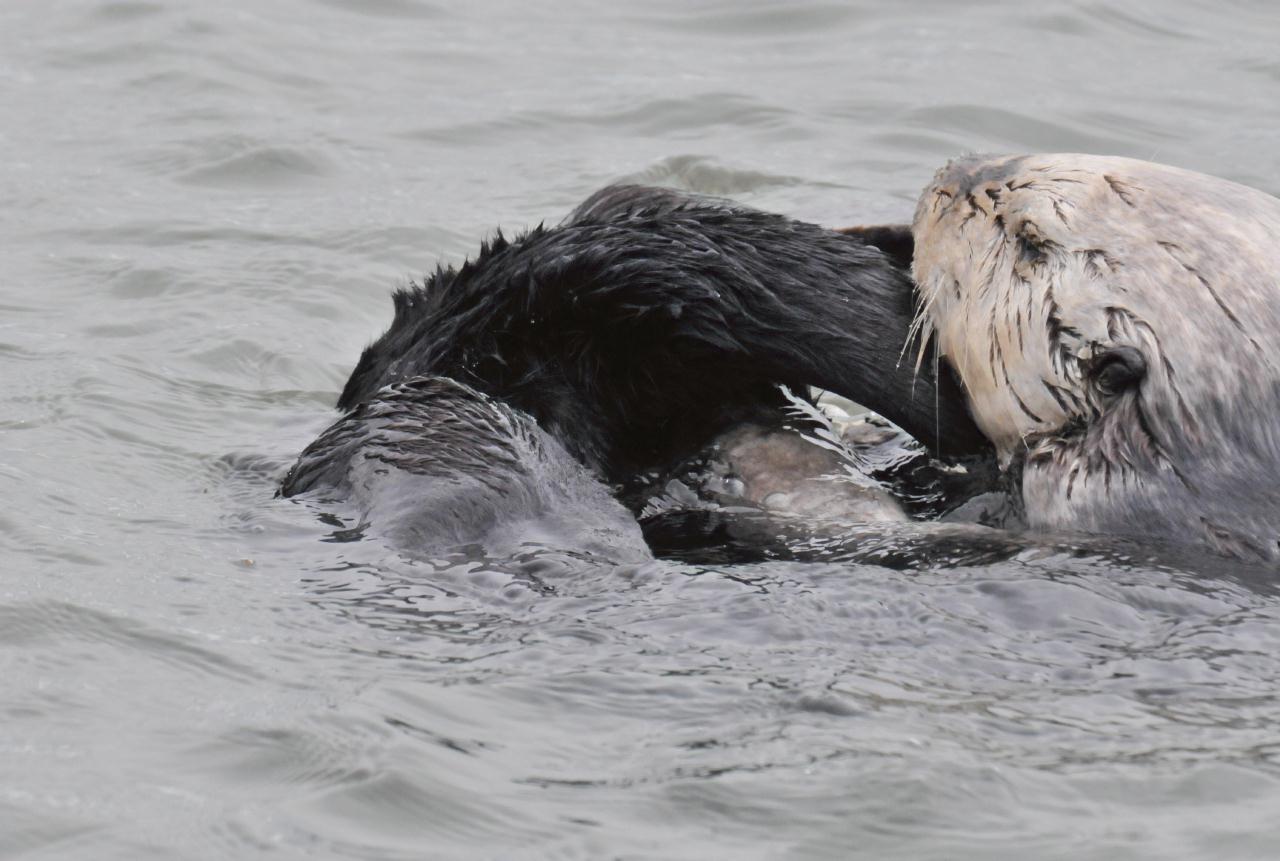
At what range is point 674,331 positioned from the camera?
3.82 metres

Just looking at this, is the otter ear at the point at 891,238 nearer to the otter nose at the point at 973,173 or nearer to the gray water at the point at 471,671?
the otter nose at the point at 973,173

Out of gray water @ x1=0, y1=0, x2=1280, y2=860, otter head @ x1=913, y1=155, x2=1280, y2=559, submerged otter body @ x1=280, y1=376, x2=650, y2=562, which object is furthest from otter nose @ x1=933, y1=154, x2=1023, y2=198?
submerged otter body @ x1=280, y1=376, x2=650, y2=562

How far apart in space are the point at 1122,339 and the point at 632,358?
101 cm

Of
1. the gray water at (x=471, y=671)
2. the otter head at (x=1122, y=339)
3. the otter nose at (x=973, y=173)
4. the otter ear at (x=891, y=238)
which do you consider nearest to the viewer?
the gray water at (x=471, y=671)

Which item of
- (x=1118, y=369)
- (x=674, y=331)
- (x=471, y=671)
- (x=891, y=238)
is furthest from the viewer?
(x=891, y=238)

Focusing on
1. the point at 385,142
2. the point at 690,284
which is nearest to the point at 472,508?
the point at 690,284

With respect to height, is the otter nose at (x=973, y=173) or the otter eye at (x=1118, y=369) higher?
the otter nose at (x=973, y=173)

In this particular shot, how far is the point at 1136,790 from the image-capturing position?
2709 millimetres

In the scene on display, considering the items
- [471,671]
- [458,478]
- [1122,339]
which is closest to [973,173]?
[1122,339]

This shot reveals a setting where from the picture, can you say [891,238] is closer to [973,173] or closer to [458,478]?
[973,173]

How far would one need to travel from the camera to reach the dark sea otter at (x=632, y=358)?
12.1 feet

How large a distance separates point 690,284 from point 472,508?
0.69 meters

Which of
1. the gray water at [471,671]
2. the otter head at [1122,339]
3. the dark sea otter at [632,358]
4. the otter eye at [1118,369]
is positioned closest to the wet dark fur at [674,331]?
the dark sea otter at [632,358]

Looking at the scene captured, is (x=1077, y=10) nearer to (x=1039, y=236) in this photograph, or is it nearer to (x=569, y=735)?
(x=1039, y=236)
